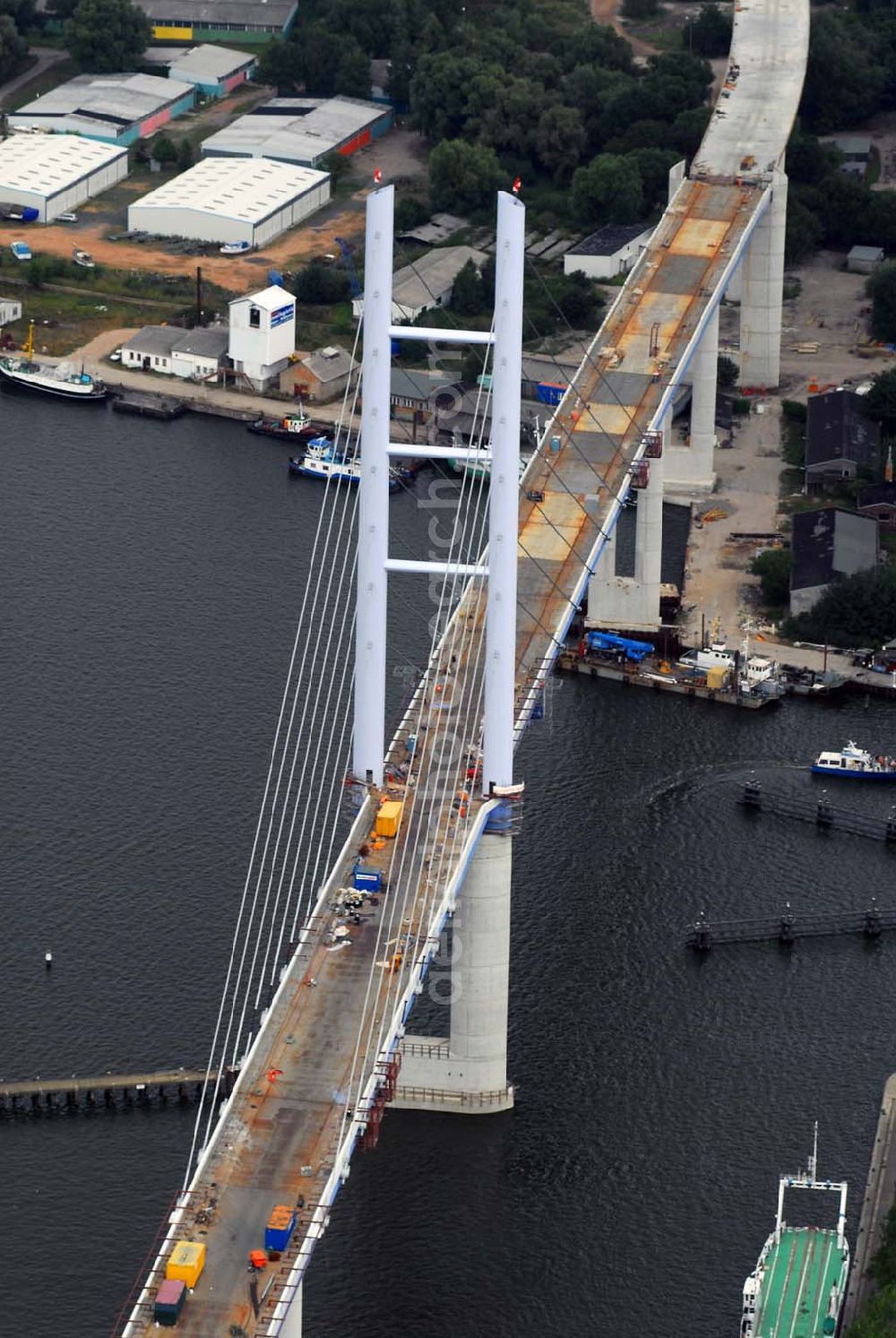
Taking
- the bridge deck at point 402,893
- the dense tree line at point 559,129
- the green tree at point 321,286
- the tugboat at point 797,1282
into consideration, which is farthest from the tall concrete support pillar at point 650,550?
the tugboat at point 797,1282

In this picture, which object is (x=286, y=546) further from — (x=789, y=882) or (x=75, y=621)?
(x=789, y=882)

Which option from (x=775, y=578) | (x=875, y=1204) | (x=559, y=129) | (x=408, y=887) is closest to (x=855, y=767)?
(x=775, y=578)

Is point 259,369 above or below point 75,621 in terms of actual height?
above

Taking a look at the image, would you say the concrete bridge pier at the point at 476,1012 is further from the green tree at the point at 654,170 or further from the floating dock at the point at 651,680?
the green tree at the point at 654,170

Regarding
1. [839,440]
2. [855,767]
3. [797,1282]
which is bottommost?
[797,1282]

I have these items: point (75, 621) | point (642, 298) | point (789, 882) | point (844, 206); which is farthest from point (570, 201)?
point (789, 882)

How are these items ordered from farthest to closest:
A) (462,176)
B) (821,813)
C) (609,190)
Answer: (462,176) → (609,190) → (821,813)

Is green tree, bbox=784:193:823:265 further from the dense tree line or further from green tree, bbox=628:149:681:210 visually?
the dense tree line

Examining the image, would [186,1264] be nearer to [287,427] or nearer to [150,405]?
[287,427]
